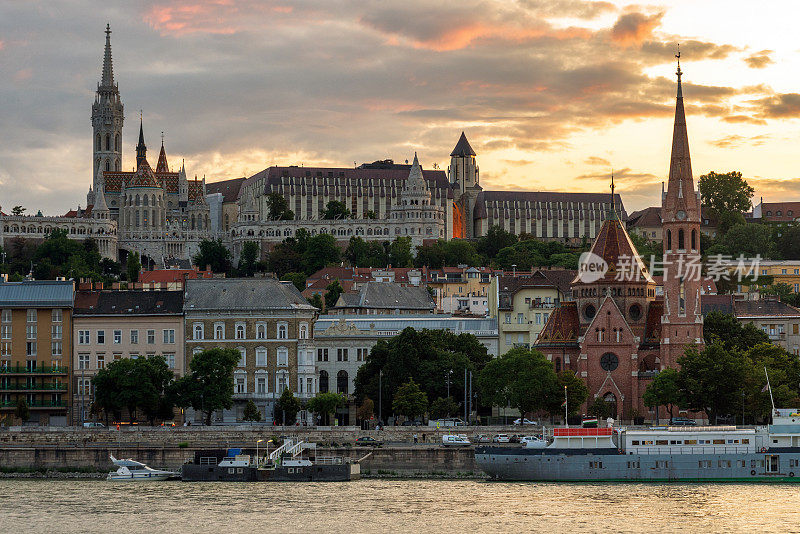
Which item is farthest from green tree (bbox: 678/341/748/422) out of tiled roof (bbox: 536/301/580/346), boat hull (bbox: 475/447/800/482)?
tiled roof (bbox: 536/301/580/346)

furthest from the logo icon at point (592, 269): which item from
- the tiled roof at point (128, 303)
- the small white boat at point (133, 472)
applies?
the small white boat at point (133, 472)

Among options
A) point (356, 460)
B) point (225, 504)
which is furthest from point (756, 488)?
point (225, 504)

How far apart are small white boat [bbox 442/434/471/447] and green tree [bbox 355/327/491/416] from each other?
14.8 metres

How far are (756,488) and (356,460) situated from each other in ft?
70.8

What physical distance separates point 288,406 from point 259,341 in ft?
27.8

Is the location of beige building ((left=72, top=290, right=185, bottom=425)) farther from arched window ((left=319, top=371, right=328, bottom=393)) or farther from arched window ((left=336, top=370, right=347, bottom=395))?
arched window ((left=336, top=370, right=347, bottom=395))

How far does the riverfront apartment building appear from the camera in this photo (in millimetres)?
109500

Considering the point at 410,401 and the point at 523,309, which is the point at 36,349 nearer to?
the point at 410,401

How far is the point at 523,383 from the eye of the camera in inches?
4186

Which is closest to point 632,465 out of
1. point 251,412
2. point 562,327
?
point 251,412

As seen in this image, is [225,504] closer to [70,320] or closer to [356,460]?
[356,460]

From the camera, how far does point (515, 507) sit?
77.2 m

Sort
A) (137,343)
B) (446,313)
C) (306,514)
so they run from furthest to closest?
1. (446,313)
2. (137,343)
3. (306,514)

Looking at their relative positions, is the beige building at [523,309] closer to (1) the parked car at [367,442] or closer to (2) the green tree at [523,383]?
(2) the green tree at [523,383]
